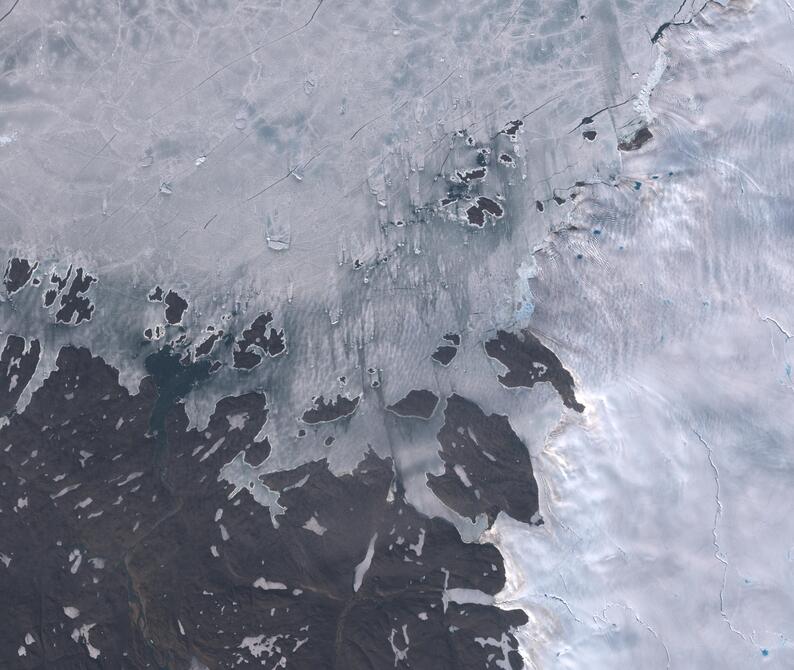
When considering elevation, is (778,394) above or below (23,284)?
below

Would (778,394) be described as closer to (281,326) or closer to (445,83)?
(445,83)

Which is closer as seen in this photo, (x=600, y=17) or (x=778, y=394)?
(x=778, y=394)

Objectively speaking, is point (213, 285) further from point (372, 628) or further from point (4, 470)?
point (372, 628)

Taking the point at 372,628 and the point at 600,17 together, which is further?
the point at 600,17

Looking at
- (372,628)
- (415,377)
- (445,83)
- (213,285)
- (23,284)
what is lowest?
(372,628)

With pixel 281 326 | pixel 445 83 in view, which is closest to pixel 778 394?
pixel 445 83

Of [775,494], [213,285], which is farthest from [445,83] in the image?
[775,494]

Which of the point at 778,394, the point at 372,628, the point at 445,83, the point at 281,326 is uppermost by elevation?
the point at 445,83

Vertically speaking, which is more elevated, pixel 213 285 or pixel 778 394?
pixel 213 285
